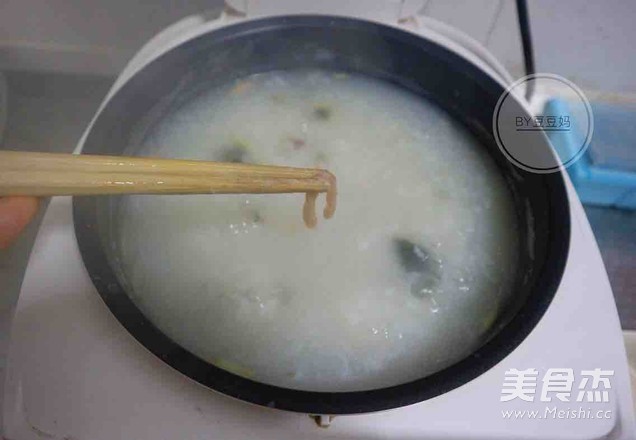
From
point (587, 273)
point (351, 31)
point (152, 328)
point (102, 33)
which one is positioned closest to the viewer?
point (152, 328)

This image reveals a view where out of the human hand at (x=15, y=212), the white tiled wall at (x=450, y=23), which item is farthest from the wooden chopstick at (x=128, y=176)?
the white tiled wall at (x=450, y=23)

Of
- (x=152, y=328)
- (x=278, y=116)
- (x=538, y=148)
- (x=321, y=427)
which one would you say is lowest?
(x=321, y=427)

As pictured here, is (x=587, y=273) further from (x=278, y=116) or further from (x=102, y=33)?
(x=102, y=33)

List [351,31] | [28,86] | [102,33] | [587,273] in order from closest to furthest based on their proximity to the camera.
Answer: [587,273] < [351,31] < [102,33] < [28,86]

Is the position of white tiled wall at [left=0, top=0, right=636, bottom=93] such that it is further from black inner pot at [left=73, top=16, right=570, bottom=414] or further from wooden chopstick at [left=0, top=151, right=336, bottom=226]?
wooden chopstick at [left=0, top=151, right=336, bottom=226]

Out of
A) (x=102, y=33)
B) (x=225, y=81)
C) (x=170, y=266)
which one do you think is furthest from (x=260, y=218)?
(x=102, y=33)

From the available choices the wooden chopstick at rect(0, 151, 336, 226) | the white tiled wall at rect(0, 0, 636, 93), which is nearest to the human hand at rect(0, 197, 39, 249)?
the wooden chopstick at rect(0, 151, 336, 226)

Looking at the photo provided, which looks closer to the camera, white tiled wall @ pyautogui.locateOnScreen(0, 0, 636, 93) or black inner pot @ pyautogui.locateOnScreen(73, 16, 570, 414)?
black inner pot @ pyautogui.locateOnScreen(73, 16, 570, 414)
